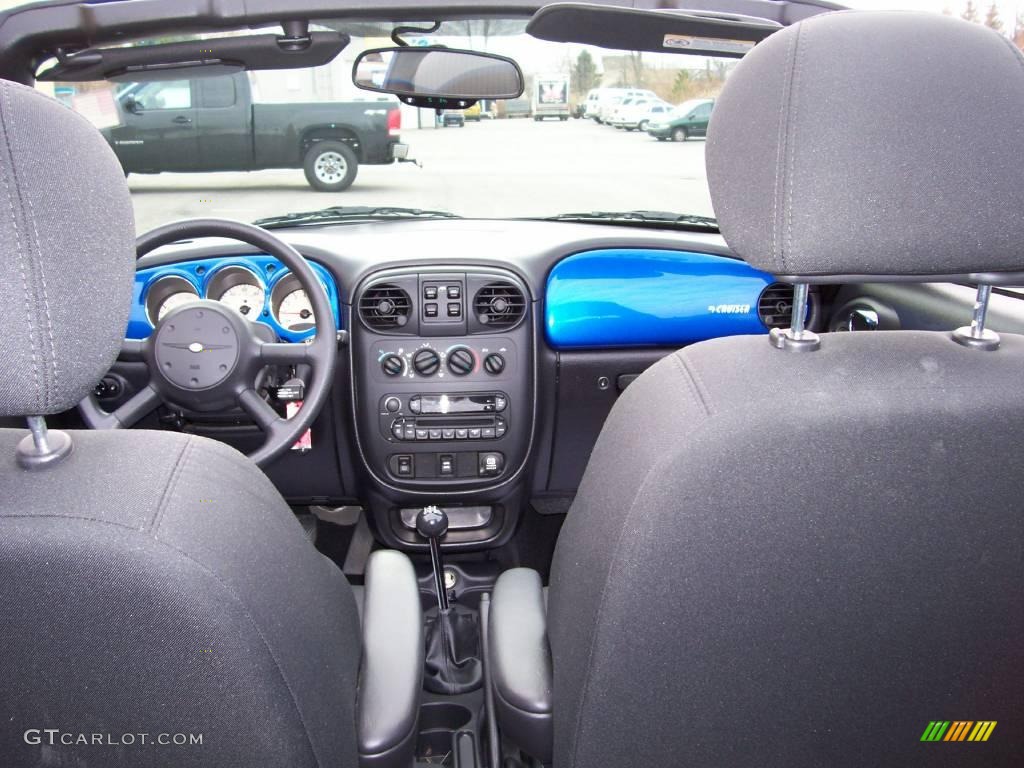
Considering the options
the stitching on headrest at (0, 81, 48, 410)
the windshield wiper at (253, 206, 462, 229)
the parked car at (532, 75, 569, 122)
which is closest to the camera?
the stitching on headrest at (0, 81, 48, 410)

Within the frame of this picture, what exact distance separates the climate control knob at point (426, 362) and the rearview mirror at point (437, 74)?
776mm

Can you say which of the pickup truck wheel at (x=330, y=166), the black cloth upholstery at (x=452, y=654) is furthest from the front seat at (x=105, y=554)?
the pickup truck wheel at (x=330, y=166)

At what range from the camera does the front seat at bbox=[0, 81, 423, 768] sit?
2.76 feet

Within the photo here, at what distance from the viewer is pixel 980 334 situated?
3.84 ft

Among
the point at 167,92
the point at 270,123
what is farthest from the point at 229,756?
the point at 270,123

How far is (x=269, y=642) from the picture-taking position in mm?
991

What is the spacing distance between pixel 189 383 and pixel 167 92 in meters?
2.79

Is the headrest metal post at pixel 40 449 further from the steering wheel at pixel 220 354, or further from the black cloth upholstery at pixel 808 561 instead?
the steering wheel at pixel 220 354

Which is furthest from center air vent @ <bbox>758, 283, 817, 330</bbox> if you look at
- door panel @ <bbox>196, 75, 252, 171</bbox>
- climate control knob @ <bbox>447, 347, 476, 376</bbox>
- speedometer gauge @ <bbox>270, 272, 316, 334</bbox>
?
door panel @ <bbox>196, 75, 252, 171</bbox>

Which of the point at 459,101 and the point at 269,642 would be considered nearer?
the point at 269,642

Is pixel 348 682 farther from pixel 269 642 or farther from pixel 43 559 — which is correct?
pixel 43 559

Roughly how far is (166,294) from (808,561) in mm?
2277

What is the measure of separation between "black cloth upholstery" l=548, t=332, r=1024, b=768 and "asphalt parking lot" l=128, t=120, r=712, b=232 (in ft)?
7.03

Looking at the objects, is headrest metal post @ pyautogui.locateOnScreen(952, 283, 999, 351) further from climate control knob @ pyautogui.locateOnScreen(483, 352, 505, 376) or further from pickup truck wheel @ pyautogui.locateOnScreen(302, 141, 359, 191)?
pickup truck wheel @ pyautogui.locateOnScreen(302, 141, 359, 191)
